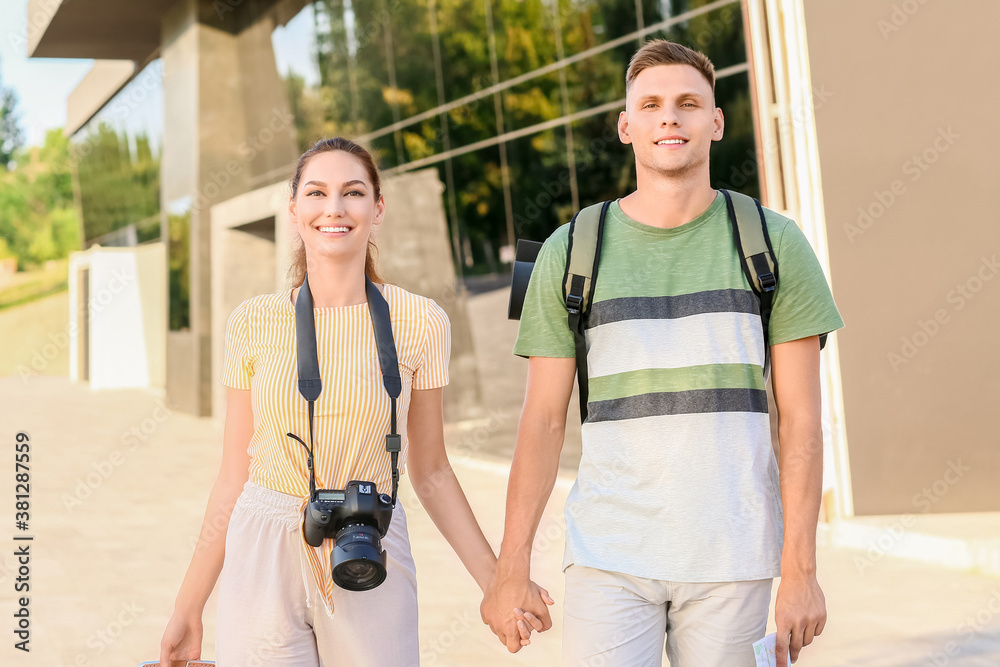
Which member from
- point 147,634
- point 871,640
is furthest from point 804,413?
point 147,634

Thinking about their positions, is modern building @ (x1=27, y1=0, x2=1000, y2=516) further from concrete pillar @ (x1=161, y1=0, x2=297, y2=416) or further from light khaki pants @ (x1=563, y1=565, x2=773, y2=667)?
light khaki pants @ (x1=563, y1=565, x2=773, y2=667)

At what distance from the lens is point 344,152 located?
8.80ft

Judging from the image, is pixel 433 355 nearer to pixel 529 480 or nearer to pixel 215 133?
pixel 529 480

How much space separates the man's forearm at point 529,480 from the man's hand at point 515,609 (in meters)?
0.04

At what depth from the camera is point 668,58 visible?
2.52 metres

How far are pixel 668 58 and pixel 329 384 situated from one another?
1129 millimetres

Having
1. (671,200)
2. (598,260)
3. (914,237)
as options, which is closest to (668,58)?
(671,200)

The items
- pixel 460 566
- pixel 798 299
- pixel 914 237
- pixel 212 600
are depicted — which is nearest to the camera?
pixel 798 299

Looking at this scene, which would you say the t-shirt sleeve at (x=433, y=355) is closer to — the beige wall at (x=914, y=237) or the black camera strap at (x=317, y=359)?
the black camera strap at (x=317, y=359)

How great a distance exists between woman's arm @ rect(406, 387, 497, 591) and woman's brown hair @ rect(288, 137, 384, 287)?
38cm

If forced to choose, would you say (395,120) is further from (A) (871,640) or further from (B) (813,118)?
(A) (871,640)

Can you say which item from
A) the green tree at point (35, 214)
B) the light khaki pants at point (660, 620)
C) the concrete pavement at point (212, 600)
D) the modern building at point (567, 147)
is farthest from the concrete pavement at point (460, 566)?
the green tree at point (35, 214)

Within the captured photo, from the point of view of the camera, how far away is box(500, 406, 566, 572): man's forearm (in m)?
2.54

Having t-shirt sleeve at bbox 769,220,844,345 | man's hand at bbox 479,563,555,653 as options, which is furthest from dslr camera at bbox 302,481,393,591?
t-shirt sleeve at bbox 769,220,844,345
